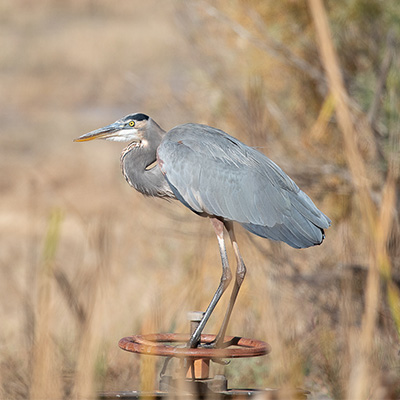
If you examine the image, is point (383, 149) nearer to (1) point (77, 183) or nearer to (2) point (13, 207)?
(2) point (13, 207)

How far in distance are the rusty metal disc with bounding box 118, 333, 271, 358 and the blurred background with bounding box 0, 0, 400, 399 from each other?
3.4 inches

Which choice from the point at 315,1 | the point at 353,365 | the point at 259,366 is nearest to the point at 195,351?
the point at 353,365

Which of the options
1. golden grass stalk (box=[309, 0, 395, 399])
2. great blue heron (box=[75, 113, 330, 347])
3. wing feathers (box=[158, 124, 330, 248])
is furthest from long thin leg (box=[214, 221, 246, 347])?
golden grass stalk (box=[309, 0, 395, 399])

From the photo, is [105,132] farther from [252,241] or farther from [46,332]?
[46,332]

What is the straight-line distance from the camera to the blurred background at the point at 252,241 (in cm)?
155

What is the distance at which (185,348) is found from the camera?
2553 mm

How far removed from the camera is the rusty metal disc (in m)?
2.32

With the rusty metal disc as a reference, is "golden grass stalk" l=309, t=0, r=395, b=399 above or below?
above

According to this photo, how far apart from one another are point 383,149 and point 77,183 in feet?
24.4

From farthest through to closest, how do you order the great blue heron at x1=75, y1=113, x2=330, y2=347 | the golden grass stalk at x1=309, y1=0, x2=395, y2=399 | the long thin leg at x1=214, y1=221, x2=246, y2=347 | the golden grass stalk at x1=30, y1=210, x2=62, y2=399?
the great blue heron at x1=75, y1=113, x2=330, y2=347 < the long thin leg at x1=214, y1=221, x2=246, y2=347 < the golden grass stalk at x1=309, y1=0, x2=395, y2=399 < the golden grass stalk at x1=30, y1=210, x2=62, y2=399

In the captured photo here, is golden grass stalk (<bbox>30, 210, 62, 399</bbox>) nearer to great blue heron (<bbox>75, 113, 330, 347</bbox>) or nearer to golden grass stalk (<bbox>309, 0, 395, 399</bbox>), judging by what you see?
golden grass stalk (<bbox>309, 0, 395, 399</bbox>)

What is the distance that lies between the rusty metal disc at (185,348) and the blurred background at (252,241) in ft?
0.29

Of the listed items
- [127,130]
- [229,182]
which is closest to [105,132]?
[127,130]

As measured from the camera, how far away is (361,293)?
533cm
